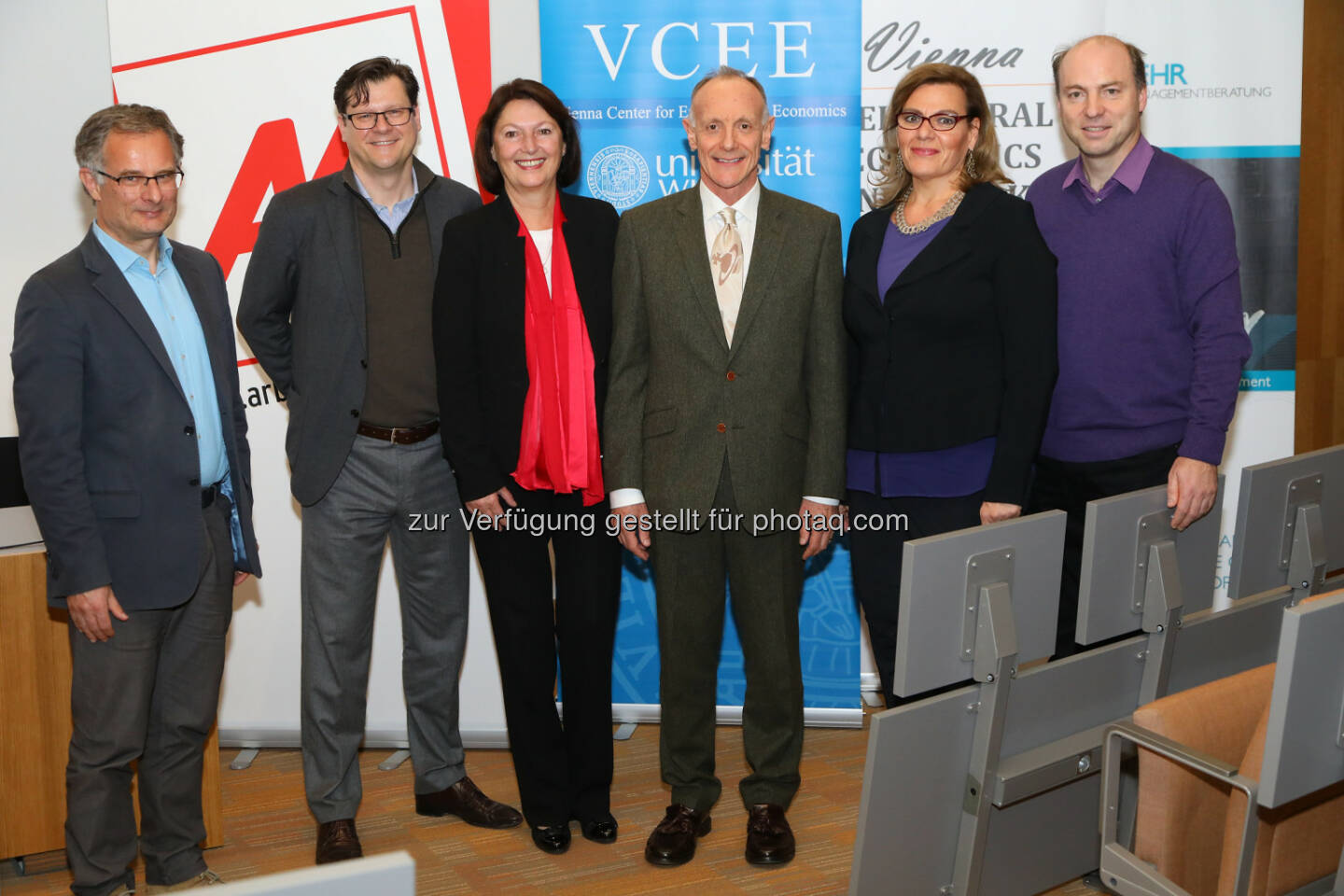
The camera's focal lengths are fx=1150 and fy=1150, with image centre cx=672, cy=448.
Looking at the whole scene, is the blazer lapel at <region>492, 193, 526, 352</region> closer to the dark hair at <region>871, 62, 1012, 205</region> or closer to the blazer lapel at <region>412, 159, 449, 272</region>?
the blazer lapel at <region>412, 159, 449, 272</region>

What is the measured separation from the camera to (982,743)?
2.35 meters

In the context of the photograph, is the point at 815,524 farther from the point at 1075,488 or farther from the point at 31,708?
the point at 31,708

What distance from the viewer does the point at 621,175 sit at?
12.7 ft

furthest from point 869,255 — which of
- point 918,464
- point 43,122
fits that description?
point 43,122

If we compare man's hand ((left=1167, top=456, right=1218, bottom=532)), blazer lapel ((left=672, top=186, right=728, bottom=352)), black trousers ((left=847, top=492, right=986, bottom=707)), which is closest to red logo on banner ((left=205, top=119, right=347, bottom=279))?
blazer lapel ((left=672, top=186, right=728, bottom=352))

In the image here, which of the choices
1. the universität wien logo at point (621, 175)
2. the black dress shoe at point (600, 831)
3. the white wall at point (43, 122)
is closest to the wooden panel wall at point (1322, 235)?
the universität wien logo at point (621, 175)

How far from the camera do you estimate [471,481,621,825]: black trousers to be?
3.03 m

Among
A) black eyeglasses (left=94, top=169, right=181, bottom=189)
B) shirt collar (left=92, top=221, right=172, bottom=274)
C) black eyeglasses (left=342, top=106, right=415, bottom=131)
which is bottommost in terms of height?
shirt collar (left=92, top=221, right=172, bottom=274)

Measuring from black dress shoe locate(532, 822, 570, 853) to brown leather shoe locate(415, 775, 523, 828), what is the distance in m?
0.19

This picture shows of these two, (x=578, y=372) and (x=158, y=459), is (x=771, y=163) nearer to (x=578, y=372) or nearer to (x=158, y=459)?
(x=578, y=372)

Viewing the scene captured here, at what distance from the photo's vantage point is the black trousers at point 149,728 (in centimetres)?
273

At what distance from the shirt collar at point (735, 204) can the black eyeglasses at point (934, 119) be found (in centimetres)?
42

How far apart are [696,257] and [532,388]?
535 millimetres

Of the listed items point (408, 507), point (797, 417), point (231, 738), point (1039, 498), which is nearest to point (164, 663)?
point (408, 507)
